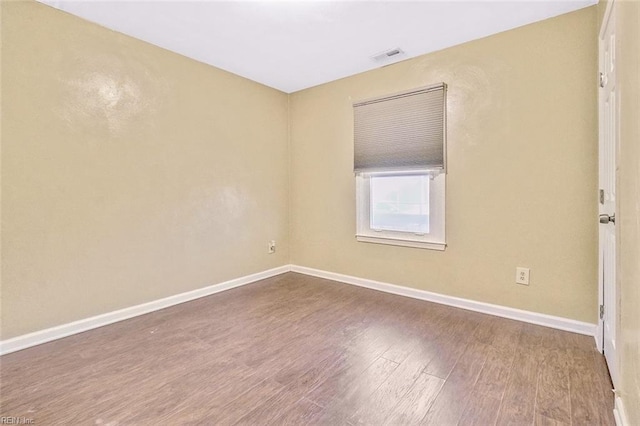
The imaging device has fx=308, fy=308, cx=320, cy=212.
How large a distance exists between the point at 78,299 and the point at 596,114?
13.5ft

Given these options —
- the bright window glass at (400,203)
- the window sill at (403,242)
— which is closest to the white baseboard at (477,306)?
the window sill at (403,242)

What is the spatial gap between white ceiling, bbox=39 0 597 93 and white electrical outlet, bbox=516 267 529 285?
6.56 ft

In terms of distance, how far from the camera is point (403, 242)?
3223 millimetres

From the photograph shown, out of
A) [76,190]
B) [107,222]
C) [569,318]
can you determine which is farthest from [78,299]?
[569,318]

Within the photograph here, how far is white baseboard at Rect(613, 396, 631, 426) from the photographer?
128cm

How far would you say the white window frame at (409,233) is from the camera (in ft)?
9.80

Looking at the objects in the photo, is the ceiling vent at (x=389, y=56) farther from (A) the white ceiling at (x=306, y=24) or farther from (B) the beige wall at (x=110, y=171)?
(B) the beige wall at (x=110, y=171)

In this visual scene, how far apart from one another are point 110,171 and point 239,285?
1.75 m

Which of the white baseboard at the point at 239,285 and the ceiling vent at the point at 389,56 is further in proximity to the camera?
the ceiling vent at the point at 389,56

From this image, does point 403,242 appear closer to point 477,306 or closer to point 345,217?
point 345,217

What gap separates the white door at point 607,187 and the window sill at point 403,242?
3.88ft

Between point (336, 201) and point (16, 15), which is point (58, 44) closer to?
point (16, 15)

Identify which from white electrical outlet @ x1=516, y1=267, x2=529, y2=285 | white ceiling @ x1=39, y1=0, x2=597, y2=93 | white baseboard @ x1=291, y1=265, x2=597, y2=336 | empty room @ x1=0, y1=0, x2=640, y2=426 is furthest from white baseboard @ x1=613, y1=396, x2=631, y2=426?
white ceiling @ x1=39, y1=0, x2=597, y2=93

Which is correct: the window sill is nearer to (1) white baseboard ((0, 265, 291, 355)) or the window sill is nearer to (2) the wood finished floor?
(2) the wood finished floor
